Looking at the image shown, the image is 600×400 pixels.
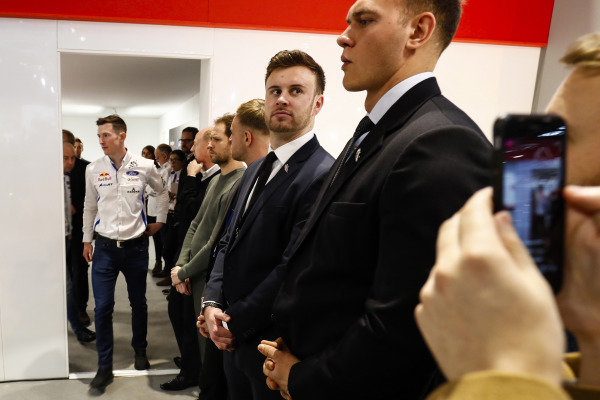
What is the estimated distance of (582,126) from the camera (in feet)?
1.56

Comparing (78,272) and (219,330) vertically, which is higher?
(219,330)

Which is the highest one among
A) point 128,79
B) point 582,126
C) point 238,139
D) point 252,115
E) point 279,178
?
point 128,79

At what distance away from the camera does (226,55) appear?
269 centimetres

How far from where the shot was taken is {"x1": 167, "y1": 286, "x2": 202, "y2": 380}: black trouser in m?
2.79

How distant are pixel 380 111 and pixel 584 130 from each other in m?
0.55

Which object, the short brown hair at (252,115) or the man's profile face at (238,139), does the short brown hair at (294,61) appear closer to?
the short brown hair at (252,115)

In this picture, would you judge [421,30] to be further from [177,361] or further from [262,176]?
[177,361]

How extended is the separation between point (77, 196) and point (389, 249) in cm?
357

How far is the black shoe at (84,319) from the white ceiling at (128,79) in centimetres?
290

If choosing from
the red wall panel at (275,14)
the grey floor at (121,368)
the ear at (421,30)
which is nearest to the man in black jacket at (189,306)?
the grey floor at (121,368)

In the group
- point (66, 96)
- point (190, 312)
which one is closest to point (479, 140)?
point (190, 312)

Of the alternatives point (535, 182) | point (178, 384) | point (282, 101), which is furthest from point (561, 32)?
point (178, 384)

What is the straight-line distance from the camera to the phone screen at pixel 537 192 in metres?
0.37

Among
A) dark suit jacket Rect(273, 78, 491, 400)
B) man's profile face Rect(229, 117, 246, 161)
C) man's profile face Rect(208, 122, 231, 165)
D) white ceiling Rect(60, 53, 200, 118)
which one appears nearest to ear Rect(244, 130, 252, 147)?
man's profile face Rect(229, 117, 246, 161)
